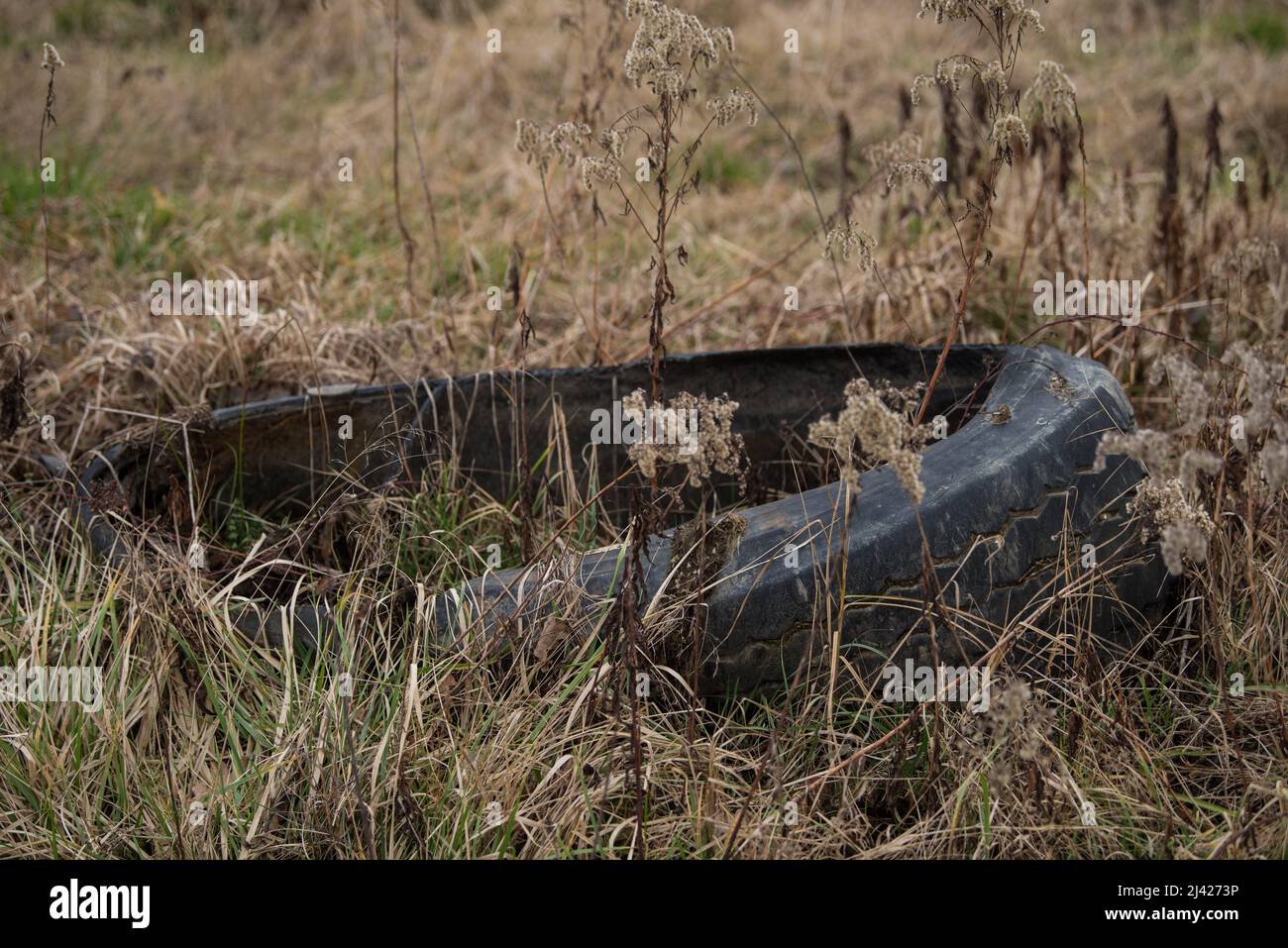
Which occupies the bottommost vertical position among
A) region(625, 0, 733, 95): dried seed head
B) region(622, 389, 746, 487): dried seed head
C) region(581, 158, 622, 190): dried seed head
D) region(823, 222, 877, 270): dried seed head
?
region(622, 389, 746, 487): dried seed head

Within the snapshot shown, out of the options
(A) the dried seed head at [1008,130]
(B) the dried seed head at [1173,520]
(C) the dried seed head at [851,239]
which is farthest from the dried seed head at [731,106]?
(B) the dried seed head at [1173,520]

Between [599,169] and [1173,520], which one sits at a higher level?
[599,169]

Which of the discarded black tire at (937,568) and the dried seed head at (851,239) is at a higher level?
the dried seed head at (851,239)

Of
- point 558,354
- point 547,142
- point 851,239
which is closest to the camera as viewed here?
point 851,239

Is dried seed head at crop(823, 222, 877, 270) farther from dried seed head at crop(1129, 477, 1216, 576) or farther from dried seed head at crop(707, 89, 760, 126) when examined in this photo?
dried seed head at crop(1129, 477, 1216, 576)

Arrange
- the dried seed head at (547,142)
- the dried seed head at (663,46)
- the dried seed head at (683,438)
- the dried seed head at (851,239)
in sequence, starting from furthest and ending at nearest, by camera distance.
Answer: the dried seed head at (547,142)
the dried seed head at (851,239)
the dried seed head at (663,46)
the dried seed head at (683,438)

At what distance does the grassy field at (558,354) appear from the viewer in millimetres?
2145

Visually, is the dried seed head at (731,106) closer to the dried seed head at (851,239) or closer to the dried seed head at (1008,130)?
the dried seed head at (851,239)

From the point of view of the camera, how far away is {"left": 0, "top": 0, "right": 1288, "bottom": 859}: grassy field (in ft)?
7.04

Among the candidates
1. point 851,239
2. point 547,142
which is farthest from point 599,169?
point 547,142

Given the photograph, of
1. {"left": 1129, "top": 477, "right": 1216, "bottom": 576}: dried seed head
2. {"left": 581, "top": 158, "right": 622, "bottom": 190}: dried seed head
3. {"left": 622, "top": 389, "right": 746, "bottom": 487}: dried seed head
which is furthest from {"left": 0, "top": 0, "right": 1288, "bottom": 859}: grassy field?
{"left": 622, "top": 389, "right": 746, "bottom": 487}: dried seed head

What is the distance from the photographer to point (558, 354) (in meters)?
4.00

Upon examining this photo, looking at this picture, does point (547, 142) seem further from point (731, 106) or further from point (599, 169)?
point (731, 106)

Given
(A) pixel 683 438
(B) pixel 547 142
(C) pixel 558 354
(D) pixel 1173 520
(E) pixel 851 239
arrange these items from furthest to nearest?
(C) pixel 558 354 → (B) pixel 547 142 → (E) pixel 851 239 → (D) pixel 1173 520 → (A) pixel 683 438
